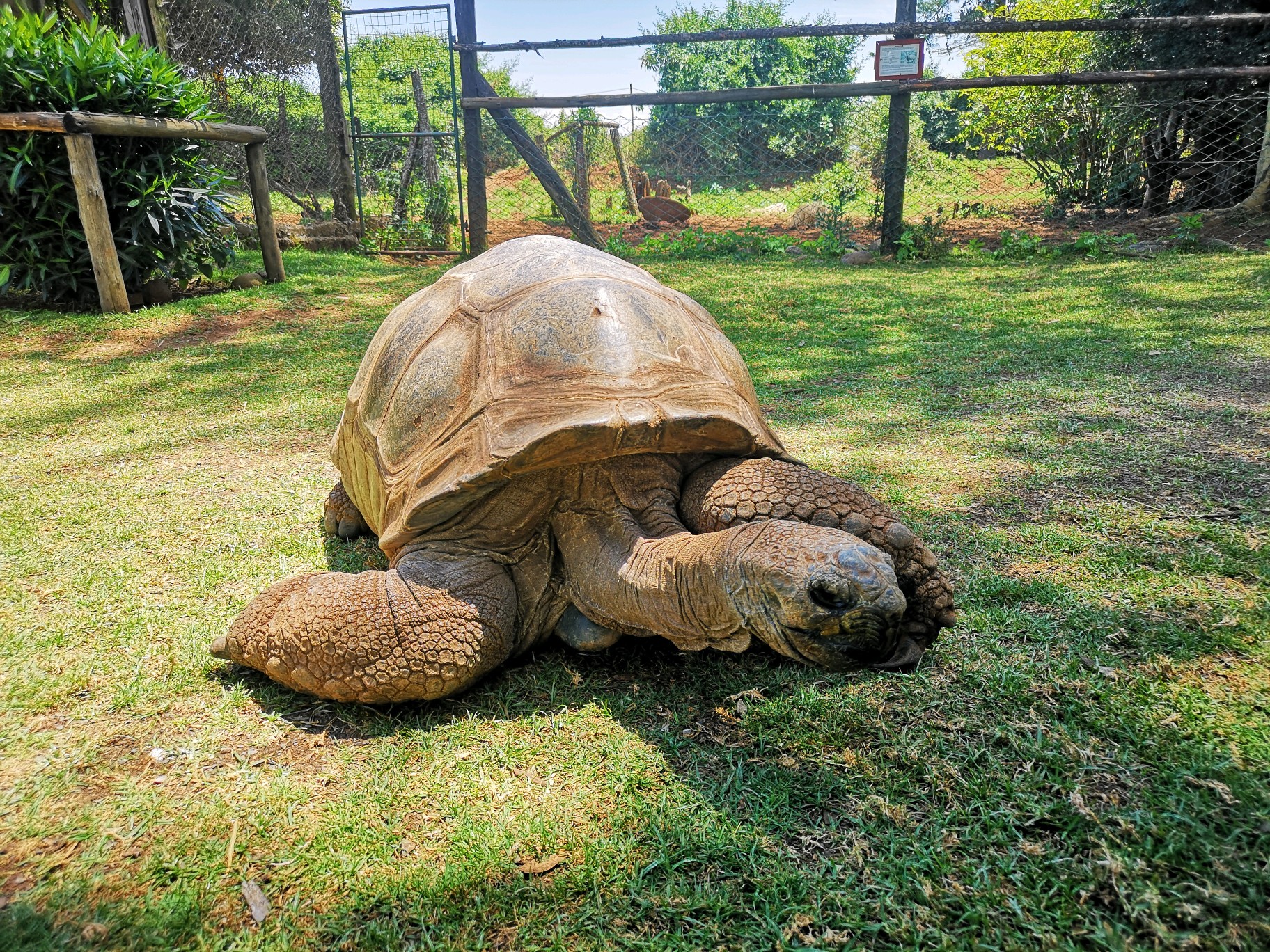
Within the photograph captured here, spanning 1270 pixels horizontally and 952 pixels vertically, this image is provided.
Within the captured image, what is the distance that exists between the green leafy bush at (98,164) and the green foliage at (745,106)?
4503mm

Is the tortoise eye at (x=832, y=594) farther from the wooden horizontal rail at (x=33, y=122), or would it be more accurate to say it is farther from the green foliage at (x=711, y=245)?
the green foliage at (x=711, y=245)

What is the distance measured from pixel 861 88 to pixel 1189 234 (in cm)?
317

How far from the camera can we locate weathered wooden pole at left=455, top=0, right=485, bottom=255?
8258 millimetres

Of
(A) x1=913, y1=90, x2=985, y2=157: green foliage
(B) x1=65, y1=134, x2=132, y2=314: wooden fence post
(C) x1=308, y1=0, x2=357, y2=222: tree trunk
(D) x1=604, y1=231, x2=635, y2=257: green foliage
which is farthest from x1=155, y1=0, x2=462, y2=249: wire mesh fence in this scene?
(A) x1=913, y1=90, x2=985, y2=157: green foliage

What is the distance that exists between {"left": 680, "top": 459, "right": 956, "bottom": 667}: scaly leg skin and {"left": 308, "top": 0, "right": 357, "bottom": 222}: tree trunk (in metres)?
8.96

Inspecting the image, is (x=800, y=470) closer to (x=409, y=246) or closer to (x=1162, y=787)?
(x=1162, y=787)

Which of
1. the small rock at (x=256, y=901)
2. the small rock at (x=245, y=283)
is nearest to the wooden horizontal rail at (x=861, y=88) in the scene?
the small rock at (x=245, y=283)

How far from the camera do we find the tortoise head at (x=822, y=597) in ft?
4.26

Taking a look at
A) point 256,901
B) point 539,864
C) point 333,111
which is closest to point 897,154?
point 333,111

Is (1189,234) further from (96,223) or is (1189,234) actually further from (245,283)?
(96,223)

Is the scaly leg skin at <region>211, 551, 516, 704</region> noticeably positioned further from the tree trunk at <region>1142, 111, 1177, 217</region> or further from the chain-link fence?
the tree trunk at <region>1142, 111, 1177, 217</region>

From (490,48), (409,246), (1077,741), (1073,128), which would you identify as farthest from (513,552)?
(1073,128)

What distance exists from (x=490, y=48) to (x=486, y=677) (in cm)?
792

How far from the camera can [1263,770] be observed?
1.40 m
